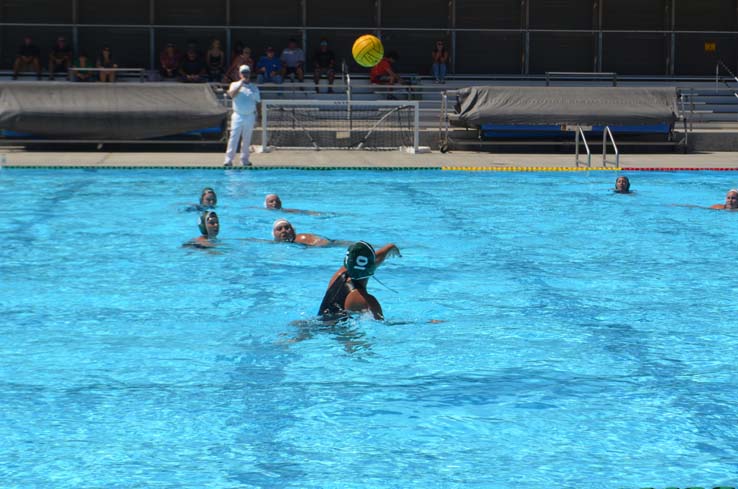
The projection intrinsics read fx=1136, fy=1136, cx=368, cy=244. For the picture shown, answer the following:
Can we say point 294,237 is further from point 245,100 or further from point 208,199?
point 245,100

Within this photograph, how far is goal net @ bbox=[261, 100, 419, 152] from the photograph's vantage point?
1010 inches

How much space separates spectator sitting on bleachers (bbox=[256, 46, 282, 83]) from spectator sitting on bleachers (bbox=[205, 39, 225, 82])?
3.18 ft

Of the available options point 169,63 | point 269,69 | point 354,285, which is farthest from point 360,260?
point 169,63

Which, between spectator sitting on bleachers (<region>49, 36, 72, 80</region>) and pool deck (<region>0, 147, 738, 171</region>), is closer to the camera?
pool deck (<region>0, 147, 738, 171</region>)

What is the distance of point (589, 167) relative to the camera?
72.1 feet

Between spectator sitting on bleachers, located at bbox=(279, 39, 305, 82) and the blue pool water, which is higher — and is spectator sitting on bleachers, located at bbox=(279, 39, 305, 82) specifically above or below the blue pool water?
above

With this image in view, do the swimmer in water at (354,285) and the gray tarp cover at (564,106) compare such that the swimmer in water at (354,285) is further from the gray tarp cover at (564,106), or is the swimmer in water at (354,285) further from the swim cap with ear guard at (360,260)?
the gray tarp cover at (564,106)

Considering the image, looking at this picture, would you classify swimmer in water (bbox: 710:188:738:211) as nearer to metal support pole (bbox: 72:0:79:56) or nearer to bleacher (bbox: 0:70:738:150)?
bleacher (bbox: 0:70:738:150)

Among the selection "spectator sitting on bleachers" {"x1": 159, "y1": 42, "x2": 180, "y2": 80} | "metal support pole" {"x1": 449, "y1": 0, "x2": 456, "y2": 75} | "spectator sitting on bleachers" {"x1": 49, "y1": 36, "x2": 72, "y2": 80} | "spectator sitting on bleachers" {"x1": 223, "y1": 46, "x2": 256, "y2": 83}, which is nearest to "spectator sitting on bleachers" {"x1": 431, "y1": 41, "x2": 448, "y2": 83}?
"metal support pole" {"x1": 449, "y1": 0, "x2": 456, "y2": 75}

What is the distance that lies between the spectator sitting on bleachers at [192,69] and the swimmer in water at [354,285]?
1972cm

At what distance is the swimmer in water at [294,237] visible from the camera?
1362cm

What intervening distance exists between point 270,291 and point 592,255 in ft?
14.4

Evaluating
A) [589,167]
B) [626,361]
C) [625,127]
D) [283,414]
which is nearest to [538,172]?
[589,167]

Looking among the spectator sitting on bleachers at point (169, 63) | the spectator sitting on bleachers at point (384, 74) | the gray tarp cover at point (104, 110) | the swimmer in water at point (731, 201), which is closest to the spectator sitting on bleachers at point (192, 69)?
the spectator sitting on bleachers at point (169, 63)
